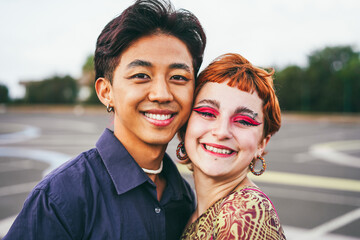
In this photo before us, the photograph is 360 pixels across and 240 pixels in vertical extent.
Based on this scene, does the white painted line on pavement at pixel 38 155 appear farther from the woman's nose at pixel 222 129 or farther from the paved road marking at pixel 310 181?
the woman's nose at pixel 222 129

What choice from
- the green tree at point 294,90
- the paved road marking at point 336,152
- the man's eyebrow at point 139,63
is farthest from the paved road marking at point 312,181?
the green tree at point 294,90

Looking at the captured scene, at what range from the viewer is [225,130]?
2.03 metres

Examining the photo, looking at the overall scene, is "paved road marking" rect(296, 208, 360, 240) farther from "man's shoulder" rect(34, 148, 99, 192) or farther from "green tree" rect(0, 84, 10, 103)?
"green tree" rect(0, 84, 10, 103)

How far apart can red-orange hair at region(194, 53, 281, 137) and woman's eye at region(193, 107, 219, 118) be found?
16cm

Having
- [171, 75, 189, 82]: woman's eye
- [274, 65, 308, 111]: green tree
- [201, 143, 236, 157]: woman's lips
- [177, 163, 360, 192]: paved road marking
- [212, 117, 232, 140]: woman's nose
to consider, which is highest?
[171, 75, 189, 82]: woman's eye

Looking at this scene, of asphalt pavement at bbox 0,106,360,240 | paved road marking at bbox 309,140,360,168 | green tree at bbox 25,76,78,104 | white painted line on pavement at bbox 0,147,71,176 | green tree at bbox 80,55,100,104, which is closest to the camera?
asphalt pavement at bbox 0,106,360,240

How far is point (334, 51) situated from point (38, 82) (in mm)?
47857

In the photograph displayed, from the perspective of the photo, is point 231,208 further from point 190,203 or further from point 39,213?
point 39,213

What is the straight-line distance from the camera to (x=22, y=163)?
1063cm

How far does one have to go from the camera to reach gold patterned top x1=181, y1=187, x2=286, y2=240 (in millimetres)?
1696

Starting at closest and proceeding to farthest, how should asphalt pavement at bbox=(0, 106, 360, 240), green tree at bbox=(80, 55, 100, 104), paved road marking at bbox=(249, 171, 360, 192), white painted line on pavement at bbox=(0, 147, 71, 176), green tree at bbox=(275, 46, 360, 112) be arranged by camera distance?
asphalt pavement at bbox=(0, 106, 360, 240) → paved road marking at bbox=(249, 171, 360, 192) → white painted line on pavement at bbox=(0, 147, 71, 176) → green tree at bbox=(275, 46, 360, 112) → green tree at bbox=(80, 55, 100, 104)

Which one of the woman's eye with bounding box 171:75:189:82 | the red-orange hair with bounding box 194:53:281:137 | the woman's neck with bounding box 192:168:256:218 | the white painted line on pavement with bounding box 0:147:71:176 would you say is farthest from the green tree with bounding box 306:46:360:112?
the woman's eye with bounding box 171:75:189:82

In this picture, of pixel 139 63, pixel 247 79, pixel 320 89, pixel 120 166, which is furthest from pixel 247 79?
pixel 320 89

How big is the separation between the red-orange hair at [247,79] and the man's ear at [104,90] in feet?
1.85
